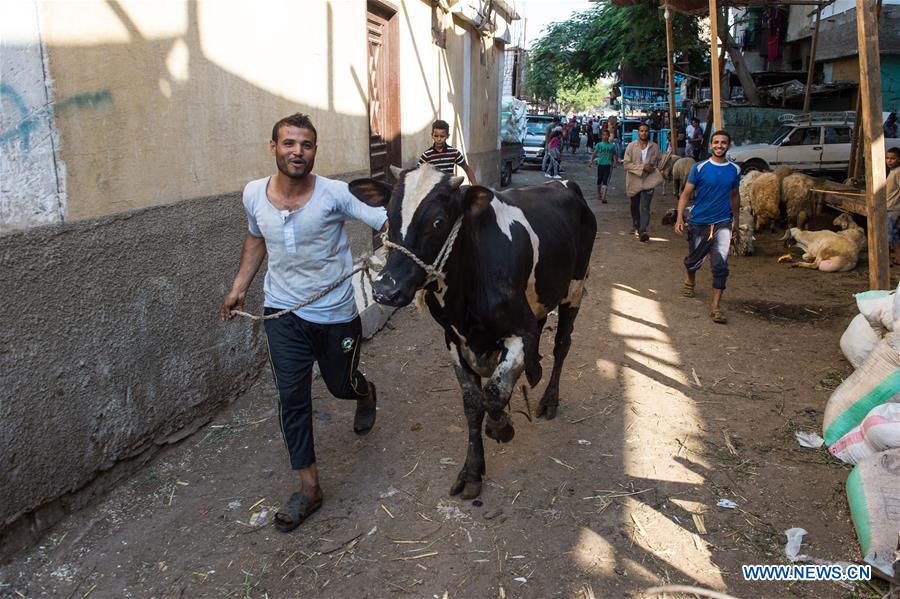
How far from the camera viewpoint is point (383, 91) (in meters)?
7.28

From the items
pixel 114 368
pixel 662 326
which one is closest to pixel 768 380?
pixel 662 326

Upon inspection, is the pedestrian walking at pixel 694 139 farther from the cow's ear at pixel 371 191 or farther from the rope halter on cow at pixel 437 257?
the rope halter on cow at pixel 437 257

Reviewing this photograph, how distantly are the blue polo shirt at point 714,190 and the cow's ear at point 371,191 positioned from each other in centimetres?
416

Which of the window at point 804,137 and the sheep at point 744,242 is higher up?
the window at point 804,137

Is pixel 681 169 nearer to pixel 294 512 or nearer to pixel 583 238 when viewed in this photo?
pixel 583 238

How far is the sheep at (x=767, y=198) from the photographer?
35.2ft

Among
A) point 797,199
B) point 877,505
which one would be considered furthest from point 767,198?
point 877,505

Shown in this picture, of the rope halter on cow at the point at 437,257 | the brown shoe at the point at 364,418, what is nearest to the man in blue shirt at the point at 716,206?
the brown shoe at the point at 364,418

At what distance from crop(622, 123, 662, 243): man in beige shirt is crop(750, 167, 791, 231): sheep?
1889 mm

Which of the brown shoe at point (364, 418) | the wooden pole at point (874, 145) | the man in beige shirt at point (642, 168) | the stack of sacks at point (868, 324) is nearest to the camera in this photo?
the brown shoe at point (364, 418)

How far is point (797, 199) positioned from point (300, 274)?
31.6 feet

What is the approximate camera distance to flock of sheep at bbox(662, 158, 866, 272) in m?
8.38

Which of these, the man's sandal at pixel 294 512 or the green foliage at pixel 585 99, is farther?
the green foliage at pixel 585 99

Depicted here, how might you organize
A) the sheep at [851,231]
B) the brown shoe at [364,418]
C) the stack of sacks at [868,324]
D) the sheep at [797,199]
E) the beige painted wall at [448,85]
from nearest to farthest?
the brown shoe at [364,418] < the stack of sacks at [868,324] < the beige painted wall at [448,85] < the sheep at [851,231] < the sheep at [797,199]
